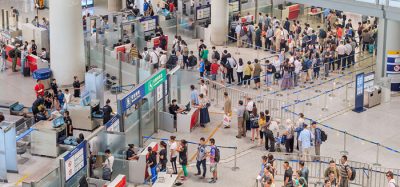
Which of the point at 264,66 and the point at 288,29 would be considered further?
the point at 288,29

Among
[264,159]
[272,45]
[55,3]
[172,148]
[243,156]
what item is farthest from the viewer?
A: [272,45]

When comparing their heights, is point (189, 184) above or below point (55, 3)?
below

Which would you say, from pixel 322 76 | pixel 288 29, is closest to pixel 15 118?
pixel 322 76

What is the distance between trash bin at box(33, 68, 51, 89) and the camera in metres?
38.1

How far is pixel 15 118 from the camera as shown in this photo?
1289 inches

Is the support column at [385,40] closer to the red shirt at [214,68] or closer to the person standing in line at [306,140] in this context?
the red shirt at [214,68]

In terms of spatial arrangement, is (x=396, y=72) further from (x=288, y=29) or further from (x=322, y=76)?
(x=288, y=29)

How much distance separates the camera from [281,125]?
33.1m

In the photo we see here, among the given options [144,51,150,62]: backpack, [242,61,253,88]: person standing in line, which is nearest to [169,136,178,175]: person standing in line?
[242,61,253,88]: person standing in line

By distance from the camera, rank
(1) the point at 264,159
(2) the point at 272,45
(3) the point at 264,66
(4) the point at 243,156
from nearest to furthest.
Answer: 1. (1) the point at 264,159
2. (4) the point at 243,156
3. (3) the point at 264,66
4. (2) the point at 272,45

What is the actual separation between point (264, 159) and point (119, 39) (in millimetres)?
17810

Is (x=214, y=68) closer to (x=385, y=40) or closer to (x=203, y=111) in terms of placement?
(x=203, y=111)

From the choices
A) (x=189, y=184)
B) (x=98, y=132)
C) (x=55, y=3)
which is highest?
(x=55, y=3)

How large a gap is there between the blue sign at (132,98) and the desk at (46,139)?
2682 mm
